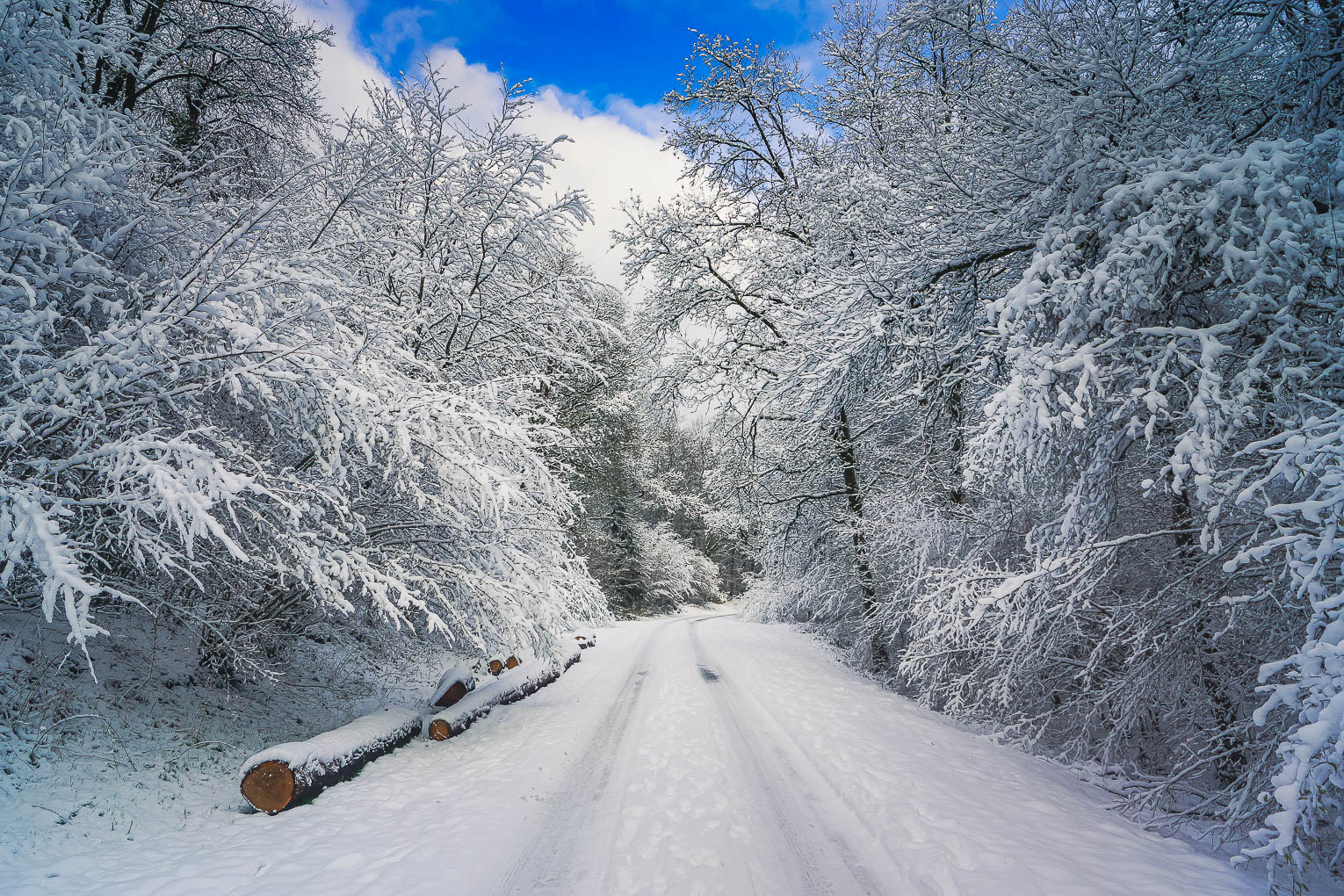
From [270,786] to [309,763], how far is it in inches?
11.4

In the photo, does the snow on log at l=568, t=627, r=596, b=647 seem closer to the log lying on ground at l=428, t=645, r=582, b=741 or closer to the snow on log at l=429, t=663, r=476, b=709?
the log lying on ground at l=428, t=645, r=582, b=741

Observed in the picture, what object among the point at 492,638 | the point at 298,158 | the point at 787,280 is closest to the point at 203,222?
the point at 298,158

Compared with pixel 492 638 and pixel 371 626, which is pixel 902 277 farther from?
pixel 371 626

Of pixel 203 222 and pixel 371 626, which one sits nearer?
pixel 203 222

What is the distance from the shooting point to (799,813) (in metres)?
4.08

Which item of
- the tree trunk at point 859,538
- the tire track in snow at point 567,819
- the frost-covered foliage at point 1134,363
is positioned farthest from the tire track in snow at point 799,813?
the tree trunk at point 859,538

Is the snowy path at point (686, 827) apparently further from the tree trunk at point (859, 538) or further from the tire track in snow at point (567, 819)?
the tree trunk at point (859, 538)

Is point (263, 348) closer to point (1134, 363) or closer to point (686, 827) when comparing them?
point (686, 827)

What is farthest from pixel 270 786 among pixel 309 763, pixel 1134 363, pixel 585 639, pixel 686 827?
pixel 585 639

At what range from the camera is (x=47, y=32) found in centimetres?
403

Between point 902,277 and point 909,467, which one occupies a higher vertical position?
point 902,277

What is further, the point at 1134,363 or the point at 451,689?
the point at 451,689

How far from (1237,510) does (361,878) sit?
691cm

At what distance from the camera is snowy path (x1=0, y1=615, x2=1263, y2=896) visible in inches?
123
